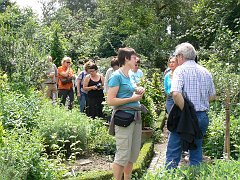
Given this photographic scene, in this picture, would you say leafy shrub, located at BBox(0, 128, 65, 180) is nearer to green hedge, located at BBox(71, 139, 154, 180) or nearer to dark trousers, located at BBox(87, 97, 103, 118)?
green hedge, located at BBox(71, 139, 154, 180)

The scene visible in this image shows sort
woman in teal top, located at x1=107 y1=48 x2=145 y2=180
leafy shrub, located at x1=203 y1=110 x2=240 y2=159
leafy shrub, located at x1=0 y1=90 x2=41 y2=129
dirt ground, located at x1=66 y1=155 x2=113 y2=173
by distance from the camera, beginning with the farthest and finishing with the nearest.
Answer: leafy shrub, located at x1=203 y1=110 x2=240 y2=159 → leafy shrub, located at x1=0 y1=90 x2=41 y2=129 → dirt ground, located at x1=66 y1=155 x2=113 y2=173 → woman in teal top, located at x1=107 y1=48 x2=145 y2=180

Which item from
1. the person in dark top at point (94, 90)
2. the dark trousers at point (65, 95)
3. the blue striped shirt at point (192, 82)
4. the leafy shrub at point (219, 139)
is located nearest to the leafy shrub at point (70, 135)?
the person in dark top at point (94, 90)

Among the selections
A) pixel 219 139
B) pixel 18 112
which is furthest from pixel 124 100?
pixel 219 139

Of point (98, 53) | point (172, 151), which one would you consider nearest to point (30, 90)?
point (172, 151)

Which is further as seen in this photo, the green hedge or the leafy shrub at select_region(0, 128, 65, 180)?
the green hedge

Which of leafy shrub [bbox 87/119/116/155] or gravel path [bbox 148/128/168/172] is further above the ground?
leafy shrub [bbox 87/119/116/155]

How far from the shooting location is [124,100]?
4.82 metres

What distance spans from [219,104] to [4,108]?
448cm

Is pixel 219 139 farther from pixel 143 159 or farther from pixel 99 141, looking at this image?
pixel 99 141

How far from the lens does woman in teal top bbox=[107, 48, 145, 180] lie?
15.9 feet

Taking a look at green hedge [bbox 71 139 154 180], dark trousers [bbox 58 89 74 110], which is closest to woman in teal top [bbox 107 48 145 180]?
green hedge [bbox 71 139 154 180]

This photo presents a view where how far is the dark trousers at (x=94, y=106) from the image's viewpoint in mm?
8796

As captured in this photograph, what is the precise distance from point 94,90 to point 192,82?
4277mm

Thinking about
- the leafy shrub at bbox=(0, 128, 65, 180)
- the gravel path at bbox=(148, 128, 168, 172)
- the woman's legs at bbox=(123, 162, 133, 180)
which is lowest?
the gravel path at bbox=(148, 128, 168, 172)
